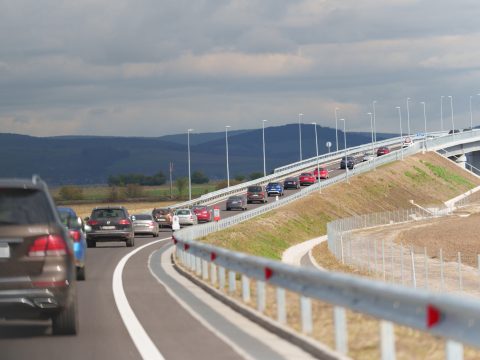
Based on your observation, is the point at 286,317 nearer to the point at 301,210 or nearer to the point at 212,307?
the point at 212,307

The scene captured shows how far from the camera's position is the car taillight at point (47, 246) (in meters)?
14.4

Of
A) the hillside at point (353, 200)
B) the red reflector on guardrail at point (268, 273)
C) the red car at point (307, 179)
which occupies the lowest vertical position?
the hillside at point (353, 200)

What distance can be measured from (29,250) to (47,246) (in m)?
0.21

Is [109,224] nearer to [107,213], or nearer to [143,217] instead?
[107,213]

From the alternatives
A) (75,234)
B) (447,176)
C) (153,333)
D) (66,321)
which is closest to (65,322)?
(66,321)

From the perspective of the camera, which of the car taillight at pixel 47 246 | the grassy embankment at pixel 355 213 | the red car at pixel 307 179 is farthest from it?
the red car at pixel 307 179

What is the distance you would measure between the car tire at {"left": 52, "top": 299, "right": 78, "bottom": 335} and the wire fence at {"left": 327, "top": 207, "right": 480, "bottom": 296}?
26516mm

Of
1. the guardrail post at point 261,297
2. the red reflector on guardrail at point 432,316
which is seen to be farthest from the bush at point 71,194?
the red reflector on guardrail at point 432,316

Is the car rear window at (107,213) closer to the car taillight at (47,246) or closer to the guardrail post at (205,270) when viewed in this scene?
the guardrail post at (205,270)

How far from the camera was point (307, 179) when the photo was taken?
445 feet

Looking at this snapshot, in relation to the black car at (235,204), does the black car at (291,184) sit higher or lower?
higher

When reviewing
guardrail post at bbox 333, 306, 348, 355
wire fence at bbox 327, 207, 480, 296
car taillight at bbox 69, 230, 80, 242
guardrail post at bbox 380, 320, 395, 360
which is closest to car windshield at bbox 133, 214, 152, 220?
wire fence at bbox 327, 207, 480, 296

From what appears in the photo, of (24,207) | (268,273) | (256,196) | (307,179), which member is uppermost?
(24,207)

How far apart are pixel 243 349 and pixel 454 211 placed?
119 m
